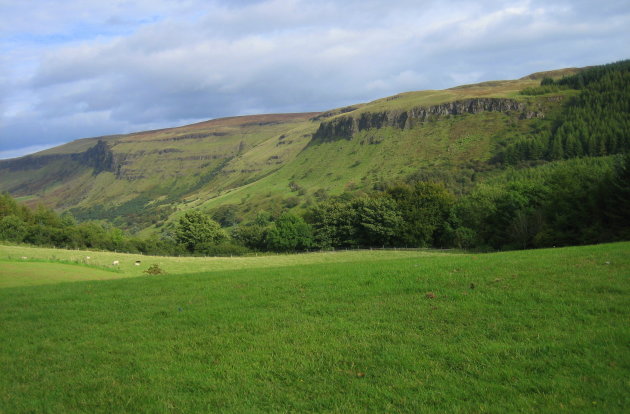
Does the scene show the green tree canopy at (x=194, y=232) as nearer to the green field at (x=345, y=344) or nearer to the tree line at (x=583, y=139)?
the green field at (x=345, y=344)

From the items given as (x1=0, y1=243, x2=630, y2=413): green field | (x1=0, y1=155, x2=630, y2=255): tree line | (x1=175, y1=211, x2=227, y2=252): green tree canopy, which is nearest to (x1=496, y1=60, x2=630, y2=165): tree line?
(x1=0, y1=155, x2=630, y2=255): tree line

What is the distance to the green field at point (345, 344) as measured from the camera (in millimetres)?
7980

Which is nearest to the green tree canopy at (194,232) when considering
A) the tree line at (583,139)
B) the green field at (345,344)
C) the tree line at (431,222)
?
the tree line at (431,222)

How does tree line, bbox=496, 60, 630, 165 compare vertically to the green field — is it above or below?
above

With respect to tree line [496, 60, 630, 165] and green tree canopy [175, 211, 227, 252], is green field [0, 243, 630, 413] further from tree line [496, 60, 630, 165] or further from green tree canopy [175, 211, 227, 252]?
tree line [496, 60, 630, 165]

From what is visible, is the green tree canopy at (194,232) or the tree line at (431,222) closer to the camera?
the tree line at (431,222)

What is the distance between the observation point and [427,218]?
296 ft

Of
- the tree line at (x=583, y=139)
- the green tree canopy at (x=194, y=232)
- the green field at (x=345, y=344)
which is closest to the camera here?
the green field at (x=345, y=344)

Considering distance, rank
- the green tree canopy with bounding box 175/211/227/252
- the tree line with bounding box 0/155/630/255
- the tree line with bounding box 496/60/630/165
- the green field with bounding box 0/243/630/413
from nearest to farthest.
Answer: the green field with bounding box 0/243/630/413 < the tree line with bounding box 0/155/630/255 < the green tree canopy with bounding box 175/211/227/252 < the tree line with bounding box 496/60/630/165

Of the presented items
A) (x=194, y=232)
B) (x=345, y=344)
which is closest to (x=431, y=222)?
(x=194, y=232)

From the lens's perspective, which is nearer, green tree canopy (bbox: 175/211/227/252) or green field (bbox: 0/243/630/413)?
green field (bbox: 0/243/630/413)

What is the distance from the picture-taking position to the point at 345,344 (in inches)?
408

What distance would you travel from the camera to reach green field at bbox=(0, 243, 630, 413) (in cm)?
798

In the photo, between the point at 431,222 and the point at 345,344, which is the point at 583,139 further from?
the point at 345,344
